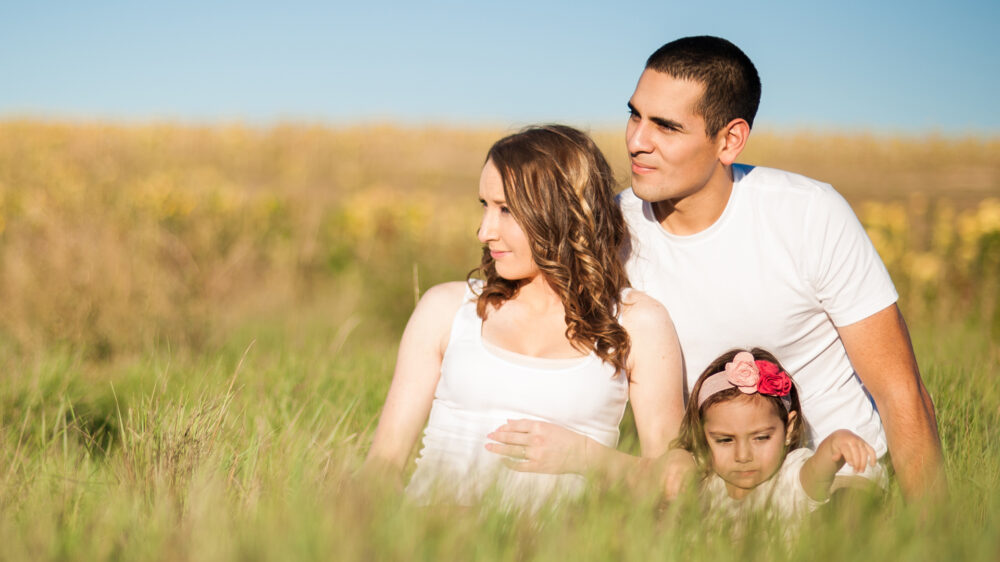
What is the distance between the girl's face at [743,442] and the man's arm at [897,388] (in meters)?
0.40

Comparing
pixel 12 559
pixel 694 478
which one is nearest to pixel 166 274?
pixel 12 559

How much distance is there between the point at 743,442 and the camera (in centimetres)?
262

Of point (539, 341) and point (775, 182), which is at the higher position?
point (775, 182)

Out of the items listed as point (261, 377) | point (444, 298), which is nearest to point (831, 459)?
point (444, 298)

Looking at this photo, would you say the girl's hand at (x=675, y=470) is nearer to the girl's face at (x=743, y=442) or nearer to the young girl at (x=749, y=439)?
the young girl at (x=749, y=439)

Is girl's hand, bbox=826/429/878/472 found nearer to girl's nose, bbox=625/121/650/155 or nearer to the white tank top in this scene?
the white tank top

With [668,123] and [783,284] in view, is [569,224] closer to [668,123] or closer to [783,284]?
[668,123]

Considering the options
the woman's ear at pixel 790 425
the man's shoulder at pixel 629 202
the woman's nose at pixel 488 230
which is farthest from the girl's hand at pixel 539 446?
the man's shoulder at pixel 629 202

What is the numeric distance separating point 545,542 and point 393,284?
16.2ft

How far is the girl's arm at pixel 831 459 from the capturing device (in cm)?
243

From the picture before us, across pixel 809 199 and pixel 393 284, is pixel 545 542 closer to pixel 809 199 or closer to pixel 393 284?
pixel 809 199

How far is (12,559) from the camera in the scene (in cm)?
157

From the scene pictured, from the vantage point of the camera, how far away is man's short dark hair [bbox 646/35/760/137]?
2.89m

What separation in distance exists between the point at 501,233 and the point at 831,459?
1279 millimetres
